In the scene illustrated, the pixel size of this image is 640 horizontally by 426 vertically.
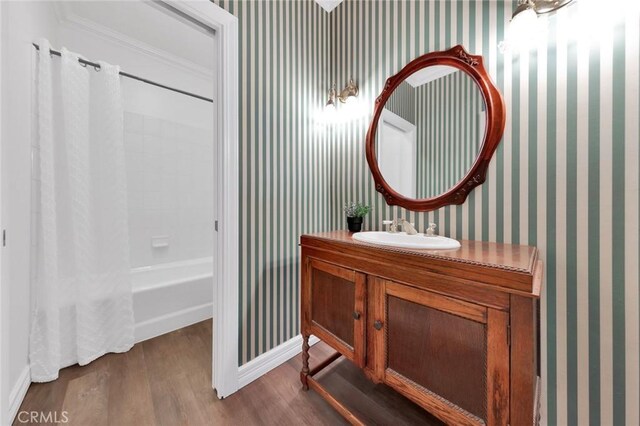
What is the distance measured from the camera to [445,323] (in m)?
0.89

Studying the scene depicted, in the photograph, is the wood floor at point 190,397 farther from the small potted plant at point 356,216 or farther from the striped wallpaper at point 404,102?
the striped wallpaper at point 404,102

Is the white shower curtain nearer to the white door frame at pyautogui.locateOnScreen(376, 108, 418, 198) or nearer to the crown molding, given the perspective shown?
the crown molding

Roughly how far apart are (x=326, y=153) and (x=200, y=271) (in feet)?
6.75

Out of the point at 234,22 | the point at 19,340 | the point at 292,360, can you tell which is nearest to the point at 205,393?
the point at 292,360

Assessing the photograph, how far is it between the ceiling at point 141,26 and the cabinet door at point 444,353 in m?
2.31

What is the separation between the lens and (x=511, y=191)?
114 centimetres

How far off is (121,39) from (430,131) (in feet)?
9.78

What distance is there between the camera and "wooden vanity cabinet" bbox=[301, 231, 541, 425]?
0.73m

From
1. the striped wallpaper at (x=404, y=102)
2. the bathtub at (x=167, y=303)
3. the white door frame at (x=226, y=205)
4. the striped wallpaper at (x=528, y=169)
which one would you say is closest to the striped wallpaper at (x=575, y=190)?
the striped wallpaper at (x=528, y=169)

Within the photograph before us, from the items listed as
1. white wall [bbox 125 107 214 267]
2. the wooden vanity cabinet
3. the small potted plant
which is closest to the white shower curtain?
white wall [bbox 125 107 214 267]

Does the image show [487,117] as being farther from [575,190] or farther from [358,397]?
[358,397]

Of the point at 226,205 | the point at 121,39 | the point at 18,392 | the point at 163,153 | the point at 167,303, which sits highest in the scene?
the point at 121,39

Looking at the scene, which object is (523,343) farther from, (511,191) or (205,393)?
(205,393)

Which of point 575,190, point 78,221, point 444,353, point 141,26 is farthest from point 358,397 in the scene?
point 141,26
